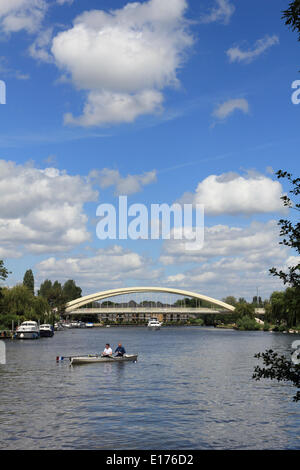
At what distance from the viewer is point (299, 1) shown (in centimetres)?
1178

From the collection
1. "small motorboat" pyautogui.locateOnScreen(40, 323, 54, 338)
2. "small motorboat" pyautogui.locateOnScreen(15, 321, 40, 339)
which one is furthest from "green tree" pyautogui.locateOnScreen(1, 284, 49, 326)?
"small motorboat" pyautogui.locateOnScreen(15, 321, 40, 339)

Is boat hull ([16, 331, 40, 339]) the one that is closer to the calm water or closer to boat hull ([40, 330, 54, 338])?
boat hull ([40, 330, 54, 338])

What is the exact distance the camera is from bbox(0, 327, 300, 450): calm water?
2128 centimetres

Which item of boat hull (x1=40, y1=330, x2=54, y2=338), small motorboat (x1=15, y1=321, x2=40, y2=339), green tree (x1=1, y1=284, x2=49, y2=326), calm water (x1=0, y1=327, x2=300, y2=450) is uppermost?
green tree (x1=1, y1=284, x2=49, y2=326)

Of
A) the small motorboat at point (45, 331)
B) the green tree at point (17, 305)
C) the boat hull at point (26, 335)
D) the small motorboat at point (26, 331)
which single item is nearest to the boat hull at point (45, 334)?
the small motorboat at point (45, 331)

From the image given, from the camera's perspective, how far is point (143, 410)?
91.2ft

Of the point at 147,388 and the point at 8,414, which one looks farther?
the point at 147,388

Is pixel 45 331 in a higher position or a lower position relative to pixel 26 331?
lower

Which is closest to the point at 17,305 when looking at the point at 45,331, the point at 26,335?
the point at 45,331

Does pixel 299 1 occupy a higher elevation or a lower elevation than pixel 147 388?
higher

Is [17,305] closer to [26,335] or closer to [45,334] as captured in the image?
[45,334]
